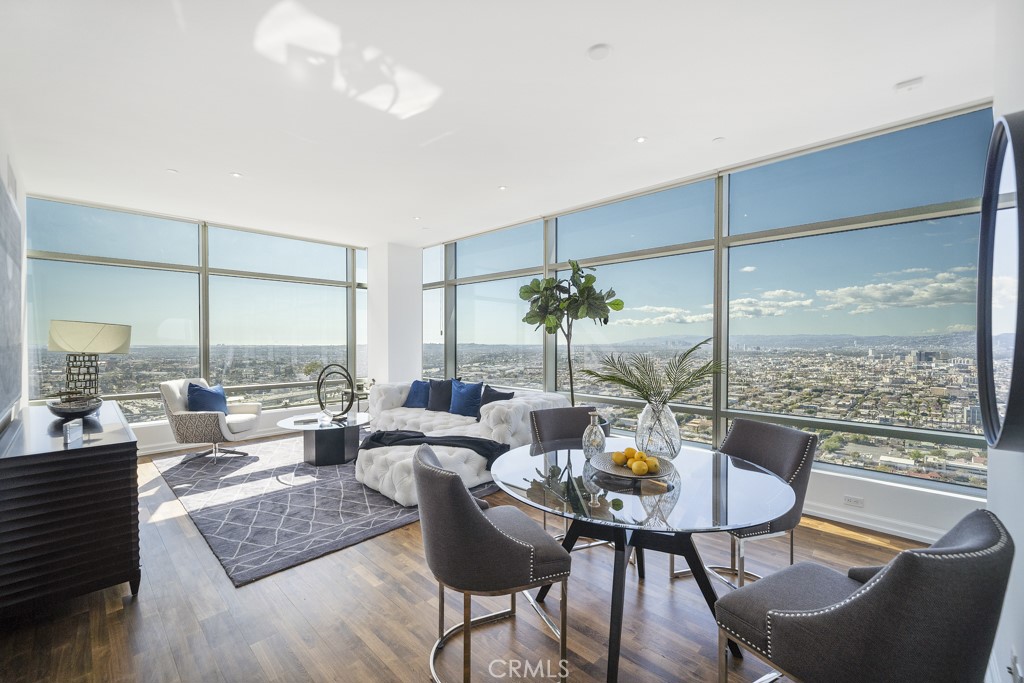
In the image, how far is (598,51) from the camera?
7.68ft

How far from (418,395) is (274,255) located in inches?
122

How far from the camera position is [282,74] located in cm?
257

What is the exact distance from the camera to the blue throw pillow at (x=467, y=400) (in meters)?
5.18

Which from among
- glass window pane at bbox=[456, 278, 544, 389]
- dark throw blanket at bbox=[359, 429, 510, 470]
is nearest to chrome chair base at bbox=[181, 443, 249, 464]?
dark throw blanket at bbox=[359, 429, 510, 470]

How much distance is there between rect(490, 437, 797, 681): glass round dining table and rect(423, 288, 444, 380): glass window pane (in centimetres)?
486

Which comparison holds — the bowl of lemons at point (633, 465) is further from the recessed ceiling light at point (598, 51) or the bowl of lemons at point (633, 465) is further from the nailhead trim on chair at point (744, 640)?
the recessed ceiling light at point (598, 51)

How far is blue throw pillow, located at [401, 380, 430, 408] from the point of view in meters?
5.86

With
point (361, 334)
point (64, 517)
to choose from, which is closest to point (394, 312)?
point (361, 334)

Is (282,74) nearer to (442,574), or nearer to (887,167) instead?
(442,574)

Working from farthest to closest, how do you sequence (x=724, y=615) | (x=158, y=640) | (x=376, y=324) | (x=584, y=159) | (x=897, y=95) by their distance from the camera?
(x=376, y=324), (x=584, y=159), (x=897, y=95), (x=158, y=640), (x=724, y=615)

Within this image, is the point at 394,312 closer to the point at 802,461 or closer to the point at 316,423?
the point at 316,423

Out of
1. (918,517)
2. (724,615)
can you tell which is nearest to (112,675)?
(724,615)

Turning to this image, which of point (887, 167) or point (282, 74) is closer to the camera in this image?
point (282, 74)

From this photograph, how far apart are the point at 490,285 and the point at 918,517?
5.01 metres
